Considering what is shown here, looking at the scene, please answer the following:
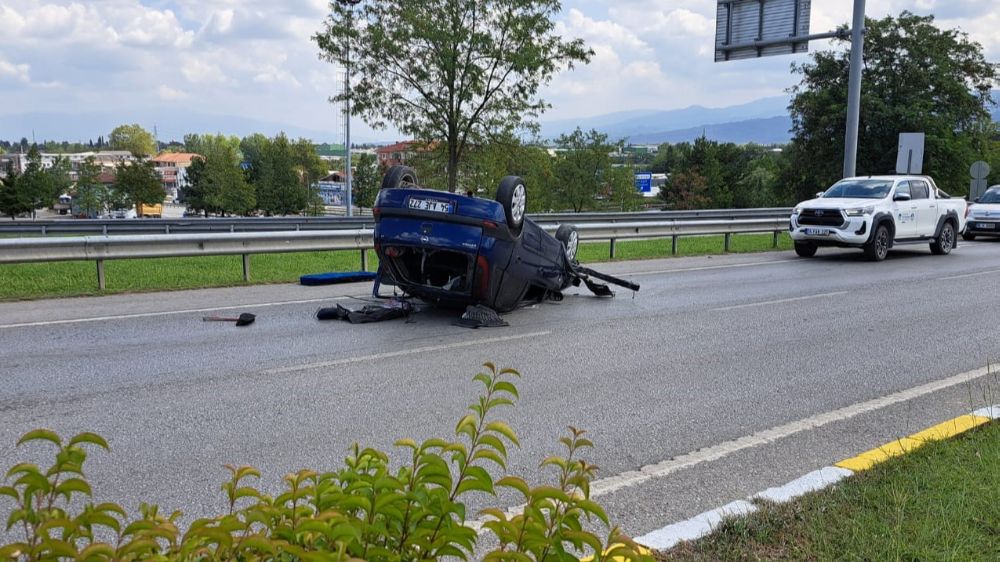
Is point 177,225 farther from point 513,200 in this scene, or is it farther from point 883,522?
point 883,522

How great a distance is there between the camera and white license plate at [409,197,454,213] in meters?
8.82

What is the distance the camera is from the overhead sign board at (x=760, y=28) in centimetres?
2336

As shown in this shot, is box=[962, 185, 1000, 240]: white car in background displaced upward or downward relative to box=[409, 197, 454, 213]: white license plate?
downward

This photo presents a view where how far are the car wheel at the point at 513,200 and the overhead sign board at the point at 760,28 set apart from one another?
17.4 m

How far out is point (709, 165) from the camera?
92.6m

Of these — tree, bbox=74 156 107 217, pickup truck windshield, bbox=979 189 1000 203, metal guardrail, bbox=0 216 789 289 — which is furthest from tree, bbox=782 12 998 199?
tree, bbox=74 156 107 217

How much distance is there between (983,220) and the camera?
81.5 ft

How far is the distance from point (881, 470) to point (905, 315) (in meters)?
7.07

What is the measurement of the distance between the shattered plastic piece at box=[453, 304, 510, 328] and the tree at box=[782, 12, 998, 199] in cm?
3744

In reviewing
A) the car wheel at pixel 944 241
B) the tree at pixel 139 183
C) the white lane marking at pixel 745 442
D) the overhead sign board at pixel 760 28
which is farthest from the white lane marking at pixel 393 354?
the tree at pixel 139 183

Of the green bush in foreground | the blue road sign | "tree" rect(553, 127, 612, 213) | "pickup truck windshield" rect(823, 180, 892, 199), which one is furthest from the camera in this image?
the blue road sign

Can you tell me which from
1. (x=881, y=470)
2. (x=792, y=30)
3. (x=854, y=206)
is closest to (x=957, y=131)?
(x=792, y=30)

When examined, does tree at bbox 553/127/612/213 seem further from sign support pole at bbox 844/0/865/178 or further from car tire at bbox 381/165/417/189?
car tire at bbox 381/165/417/189

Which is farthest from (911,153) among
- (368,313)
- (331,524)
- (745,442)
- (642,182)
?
(642,182)
